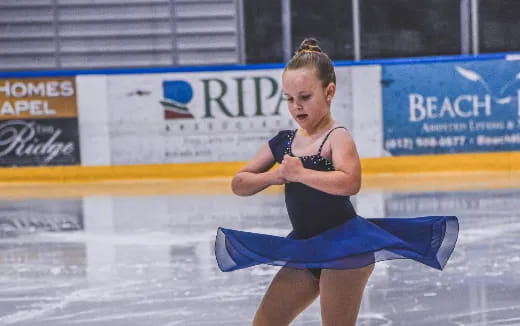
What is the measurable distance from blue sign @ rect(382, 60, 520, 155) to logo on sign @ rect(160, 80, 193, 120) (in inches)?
100

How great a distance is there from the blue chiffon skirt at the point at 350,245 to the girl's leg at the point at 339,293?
0.19 ft

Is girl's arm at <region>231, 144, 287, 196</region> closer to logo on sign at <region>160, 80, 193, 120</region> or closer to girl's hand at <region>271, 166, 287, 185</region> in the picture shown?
girl's hand at <region>271, 166, 287, 185</region>

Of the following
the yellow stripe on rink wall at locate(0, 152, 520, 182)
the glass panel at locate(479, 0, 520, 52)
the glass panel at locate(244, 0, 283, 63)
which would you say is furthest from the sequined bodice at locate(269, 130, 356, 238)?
the glass panel at locate(479, 0, 520, 52)

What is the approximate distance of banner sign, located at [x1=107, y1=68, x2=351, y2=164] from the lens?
11125 millimetres

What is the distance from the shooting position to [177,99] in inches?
445

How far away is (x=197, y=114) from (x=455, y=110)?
3.29 m

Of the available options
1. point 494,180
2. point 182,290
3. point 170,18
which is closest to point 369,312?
point 182,290

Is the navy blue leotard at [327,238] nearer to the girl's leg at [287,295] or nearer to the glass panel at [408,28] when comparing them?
the girl's leg at [287,295]

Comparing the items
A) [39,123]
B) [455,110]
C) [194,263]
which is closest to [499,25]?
[455,110]

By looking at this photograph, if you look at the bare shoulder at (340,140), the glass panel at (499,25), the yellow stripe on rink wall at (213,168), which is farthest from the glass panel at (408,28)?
the bare shoulder at (340,140)

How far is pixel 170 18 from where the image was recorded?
14.5 m

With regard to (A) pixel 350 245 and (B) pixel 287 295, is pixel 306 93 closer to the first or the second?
(A) pixel 350 245

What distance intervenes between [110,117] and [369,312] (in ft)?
25.3

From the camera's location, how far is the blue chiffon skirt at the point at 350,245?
2.34m
